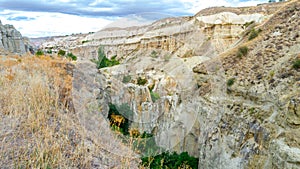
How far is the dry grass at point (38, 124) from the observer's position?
367cm

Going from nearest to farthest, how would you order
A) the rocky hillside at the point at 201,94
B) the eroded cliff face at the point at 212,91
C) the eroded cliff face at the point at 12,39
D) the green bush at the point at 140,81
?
the rocky hillside at the point at 201,94, the eroded cliff face at the point at 212,91, the green bush at the point at 140,81, the eroded cliff face at the point at 12,39

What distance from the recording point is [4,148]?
3750 millimetres

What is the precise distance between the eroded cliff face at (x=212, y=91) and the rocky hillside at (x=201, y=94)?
0.02 m

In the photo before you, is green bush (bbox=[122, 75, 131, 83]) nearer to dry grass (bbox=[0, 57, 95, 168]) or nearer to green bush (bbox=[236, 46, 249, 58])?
dry grass (bbox=[0, 57, 95, 168])

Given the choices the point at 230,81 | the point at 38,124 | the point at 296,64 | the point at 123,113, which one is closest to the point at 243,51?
the point at 230,81

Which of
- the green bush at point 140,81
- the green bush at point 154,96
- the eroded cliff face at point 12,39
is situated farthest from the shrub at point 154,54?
the eroded cliff face at point 12,39

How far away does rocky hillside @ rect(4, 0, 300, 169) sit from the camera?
5.29 meters

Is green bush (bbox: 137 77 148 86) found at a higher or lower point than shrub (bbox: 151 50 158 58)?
lower

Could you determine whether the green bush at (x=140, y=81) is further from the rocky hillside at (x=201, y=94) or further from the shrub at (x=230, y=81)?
the shrub at (x=230, y=81)

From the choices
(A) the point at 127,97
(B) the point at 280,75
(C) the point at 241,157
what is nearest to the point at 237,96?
(B) the point at 280,75

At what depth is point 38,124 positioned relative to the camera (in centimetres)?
450

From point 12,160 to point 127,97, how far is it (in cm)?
269

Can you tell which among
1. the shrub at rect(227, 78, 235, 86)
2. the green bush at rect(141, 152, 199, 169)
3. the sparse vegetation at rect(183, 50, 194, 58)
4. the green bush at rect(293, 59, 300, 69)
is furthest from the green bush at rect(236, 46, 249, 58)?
the green bush at rect(141, 152, 199, 169)

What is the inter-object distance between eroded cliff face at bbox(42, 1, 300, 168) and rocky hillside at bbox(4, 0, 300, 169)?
0.8 inches
